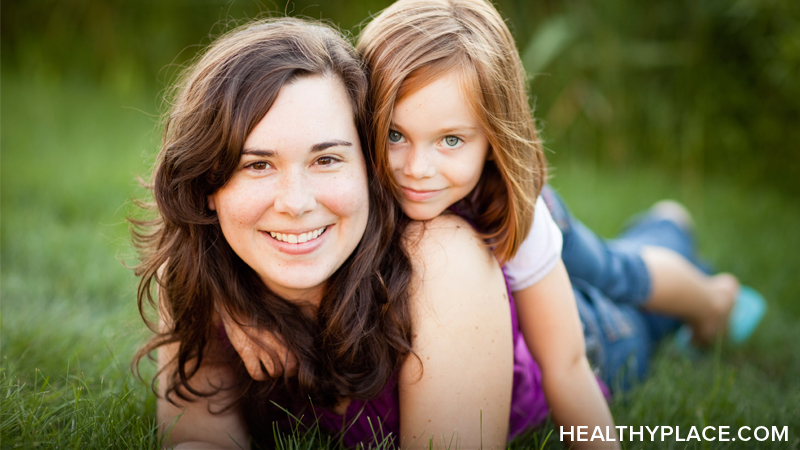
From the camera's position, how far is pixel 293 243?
161 cm

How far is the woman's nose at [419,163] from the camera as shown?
1686mm

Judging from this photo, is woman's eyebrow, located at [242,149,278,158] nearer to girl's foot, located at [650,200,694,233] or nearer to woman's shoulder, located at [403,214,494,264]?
woman's shoulder, located at [403,214,494,264]

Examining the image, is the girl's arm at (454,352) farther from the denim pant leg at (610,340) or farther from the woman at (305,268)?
the denim pant leg at (610,340)

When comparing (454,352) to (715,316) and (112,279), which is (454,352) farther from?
(112,279)

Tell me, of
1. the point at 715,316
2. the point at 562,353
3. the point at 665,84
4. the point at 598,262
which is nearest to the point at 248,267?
the point at 562,353

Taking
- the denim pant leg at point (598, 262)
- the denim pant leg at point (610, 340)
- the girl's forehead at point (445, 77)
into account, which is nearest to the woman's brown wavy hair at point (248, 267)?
the girl's forehead at point (445, 77)

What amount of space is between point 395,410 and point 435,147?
2.48 feet

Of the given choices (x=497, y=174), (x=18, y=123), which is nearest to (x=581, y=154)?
(x=497, y=174)

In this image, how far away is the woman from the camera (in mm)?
1547

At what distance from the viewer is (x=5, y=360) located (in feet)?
6.87

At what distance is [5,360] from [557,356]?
176 cm

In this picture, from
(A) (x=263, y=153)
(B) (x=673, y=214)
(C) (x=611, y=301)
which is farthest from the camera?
(B) (x=673, y=214)

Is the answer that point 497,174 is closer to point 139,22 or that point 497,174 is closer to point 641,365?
point 641,365

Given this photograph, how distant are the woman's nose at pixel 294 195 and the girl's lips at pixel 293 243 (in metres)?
0.09
